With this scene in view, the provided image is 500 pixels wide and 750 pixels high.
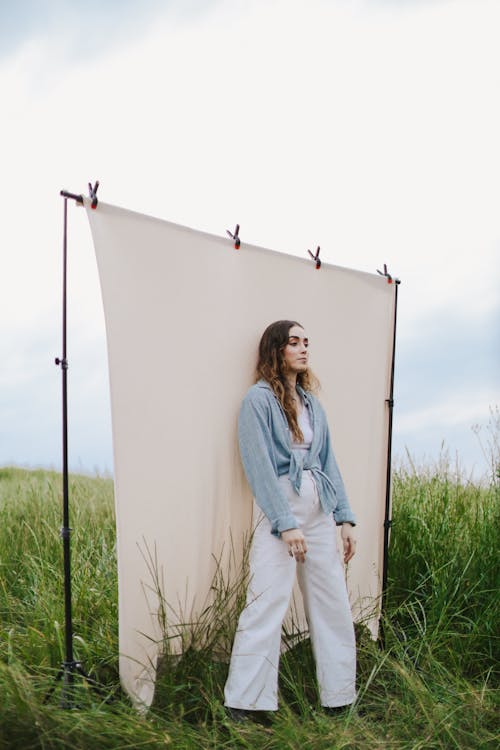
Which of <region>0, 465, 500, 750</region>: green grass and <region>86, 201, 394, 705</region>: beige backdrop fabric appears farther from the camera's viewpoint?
<region>86, 201, 394, 705</region>: beige backdrop fabric

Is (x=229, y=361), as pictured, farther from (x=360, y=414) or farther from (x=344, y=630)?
(x=344, y=630)

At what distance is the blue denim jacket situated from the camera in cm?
301

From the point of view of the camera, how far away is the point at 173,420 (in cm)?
302

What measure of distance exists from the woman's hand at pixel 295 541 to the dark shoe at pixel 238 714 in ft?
2.10

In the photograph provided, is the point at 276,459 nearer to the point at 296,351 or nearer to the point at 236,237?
the point at 296,351

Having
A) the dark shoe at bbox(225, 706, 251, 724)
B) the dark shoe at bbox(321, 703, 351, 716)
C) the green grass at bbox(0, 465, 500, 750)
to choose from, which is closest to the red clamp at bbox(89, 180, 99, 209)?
the green grass at bbox(0, 465, 500, 750)

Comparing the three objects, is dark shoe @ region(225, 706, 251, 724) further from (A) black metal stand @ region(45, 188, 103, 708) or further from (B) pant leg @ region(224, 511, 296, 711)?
(A) black metal stand @ region(45, 188, 103, 708)

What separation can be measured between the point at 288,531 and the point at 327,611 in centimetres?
50

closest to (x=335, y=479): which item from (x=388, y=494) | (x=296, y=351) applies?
(x=296, y=351)

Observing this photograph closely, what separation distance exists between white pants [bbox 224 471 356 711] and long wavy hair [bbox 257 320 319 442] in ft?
0.86

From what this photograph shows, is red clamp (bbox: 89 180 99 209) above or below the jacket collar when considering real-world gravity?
above

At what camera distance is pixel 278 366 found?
329 cm

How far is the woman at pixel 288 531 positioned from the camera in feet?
9.84

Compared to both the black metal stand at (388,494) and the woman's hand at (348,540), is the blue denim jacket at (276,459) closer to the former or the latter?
the woman's hand at (348,540)
